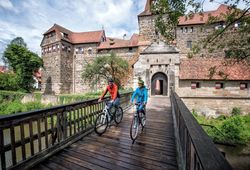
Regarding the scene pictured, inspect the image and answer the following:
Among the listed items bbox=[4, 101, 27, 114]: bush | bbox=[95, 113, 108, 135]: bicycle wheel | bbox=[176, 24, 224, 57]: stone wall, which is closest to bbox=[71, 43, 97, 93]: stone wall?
bbox=[4, 101, 27, 114]: bush

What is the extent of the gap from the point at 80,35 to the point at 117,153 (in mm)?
30966

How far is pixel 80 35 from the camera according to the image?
1170 inches

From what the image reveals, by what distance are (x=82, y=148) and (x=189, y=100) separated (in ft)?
51.0

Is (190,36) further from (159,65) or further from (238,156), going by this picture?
(238,156)

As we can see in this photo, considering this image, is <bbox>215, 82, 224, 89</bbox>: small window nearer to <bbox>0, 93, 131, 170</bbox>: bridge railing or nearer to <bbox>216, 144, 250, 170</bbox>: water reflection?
<bbox>216, 144, 250, 170</bbox>: water reflection

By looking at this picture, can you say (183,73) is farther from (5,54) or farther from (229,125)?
(5,54)

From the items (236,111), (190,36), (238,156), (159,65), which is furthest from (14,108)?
(190,36)

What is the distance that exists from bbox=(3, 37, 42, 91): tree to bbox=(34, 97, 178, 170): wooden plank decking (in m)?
24.8

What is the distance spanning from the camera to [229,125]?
1219 cm

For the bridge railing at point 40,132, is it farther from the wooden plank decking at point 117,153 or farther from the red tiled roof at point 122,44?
the red tiled roof at point 122,44

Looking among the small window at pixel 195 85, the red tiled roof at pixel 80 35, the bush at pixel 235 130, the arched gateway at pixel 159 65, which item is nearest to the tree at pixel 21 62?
the red tiled roof at pixel 80 35

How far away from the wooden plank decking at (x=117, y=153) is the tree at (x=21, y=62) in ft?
81.3

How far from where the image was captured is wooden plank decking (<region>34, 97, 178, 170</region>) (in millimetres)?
2590

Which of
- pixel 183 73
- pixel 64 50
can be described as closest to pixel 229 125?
pixel 183 73
